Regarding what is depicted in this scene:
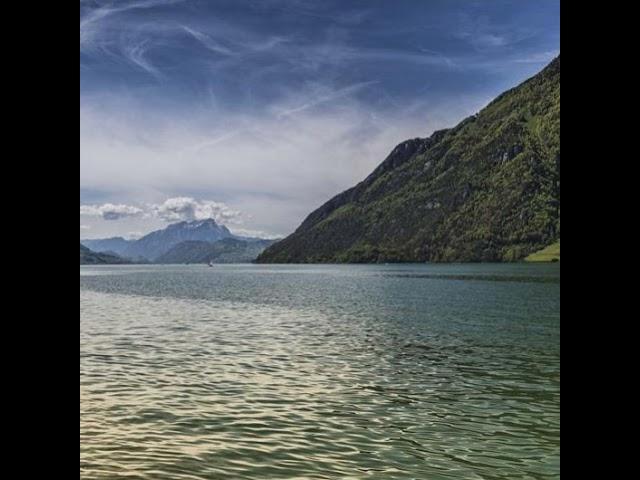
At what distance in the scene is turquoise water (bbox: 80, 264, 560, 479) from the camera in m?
14.5

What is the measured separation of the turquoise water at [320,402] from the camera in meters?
14.5

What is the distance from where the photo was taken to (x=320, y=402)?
2114 cm

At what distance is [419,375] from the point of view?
2698 cm
